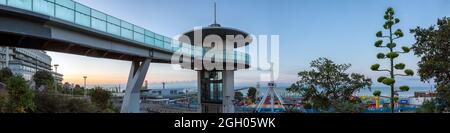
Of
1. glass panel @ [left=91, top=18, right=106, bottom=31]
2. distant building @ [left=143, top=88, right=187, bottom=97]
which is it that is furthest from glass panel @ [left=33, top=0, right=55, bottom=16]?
distant building @ [left=143, top=88, right=187, bottom=97]

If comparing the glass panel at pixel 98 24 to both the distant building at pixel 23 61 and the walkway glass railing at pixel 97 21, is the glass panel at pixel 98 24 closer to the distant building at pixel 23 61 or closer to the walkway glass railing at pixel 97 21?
the walkway glass railing at pixel 97 21

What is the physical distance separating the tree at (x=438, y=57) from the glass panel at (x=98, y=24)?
567 inches

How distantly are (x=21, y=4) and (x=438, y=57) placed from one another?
15745 mm

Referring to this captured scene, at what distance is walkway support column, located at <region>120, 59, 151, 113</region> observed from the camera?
76.8 ft

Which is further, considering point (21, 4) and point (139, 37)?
point (139, 37)

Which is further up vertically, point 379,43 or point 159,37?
point 159,37

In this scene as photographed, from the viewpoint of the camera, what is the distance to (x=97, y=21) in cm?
1639

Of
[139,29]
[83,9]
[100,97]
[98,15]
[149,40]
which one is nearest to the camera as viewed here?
[83,9]

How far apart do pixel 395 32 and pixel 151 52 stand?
15951 mm

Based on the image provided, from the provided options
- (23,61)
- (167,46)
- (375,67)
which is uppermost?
(23,61)

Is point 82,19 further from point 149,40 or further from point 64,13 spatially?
point 149,40

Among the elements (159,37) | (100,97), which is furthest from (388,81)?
(100,97)

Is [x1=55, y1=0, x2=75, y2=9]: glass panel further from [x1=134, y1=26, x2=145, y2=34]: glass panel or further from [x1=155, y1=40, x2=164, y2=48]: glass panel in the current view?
[x1=155, y1=40, x2=164, y2=48]: glass panel
